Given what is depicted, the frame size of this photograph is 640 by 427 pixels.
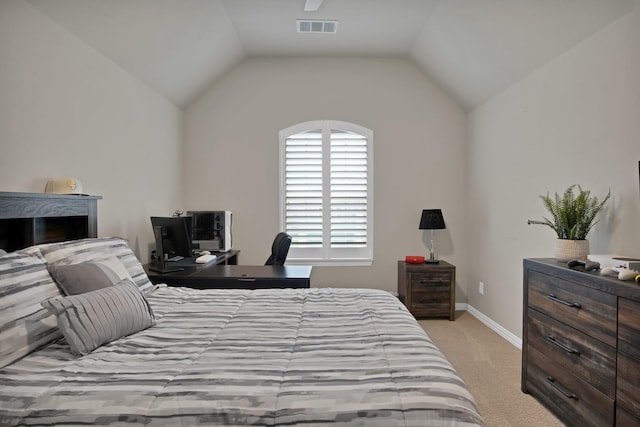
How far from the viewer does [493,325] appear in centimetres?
410

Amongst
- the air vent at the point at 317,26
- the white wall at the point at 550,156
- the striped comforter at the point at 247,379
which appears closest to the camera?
the striped comforter at the point at 247,379

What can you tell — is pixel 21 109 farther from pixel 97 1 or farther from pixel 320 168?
pixel 320 168

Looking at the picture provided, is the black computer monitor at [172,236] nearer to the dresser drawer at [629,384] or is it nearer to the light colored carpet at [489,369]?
the light colored carpet at [489,369]

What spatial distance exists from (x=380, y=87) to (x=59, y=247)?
3.89m

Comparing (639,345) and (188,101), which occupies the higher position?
(188,101)

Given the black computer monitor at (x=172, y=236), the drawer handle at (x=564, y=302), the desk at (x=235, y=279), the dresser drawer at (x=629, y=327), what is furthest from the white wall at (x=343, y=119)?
the dresser drawer at (x=629, y=327)

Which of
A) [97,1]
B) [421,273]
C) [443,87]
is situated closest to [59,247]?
[97,1]

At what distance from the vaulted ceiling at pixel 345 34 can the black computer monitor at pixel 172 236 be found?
1361 millimetres

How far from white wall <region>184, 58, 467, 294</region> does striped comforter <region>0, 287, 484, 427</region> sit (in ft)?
10.2

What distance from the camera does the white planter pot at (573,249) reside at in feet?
8.16

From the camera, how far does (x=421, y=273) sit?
14.3ft

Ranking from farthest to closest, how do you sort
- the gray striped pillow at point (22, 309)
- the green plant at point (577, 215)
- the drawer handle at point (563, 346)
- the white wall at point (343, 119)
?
the white wall at point (343, 119)
the green plant at point (577, 215)
the drawer handle at point (563, 346)
the gray striped pillow at point (22, 309)

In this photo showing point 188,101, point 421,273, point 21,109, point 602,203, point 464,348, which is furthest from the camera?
point 188,101

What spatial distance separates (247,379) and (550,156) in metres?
2.97
